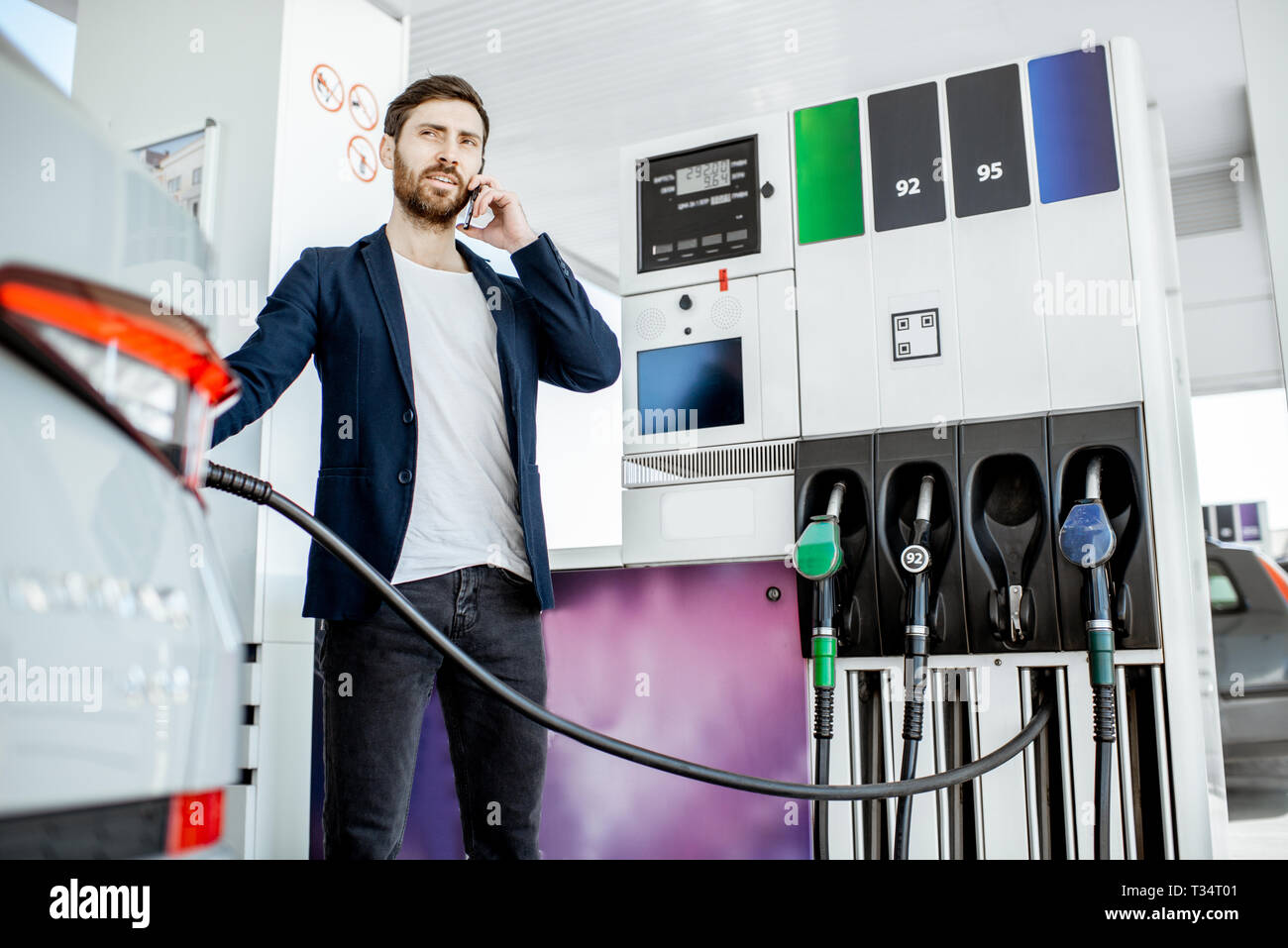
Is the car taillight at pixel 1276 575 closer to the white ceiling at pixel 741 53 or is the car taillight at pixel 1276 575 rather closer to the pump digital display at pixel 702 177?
the white ceiling at pixel 741 53

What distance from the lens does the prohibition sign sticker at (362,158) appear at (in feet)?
8.61

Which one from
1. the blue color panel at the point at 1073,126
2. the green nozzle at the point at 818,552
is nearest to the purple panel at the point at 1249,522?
the blue color panel at the point at 1073,126

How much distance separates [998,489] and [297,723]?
1659 mm

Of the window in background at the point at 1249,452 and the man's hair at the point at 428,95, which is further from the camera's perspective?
the window in background at the point at 1249,452

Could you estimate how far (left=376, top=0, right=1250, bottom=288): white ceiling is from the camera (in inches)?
166

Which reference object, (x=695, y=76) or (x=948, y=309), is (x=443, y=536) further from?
(x=695, y=76)

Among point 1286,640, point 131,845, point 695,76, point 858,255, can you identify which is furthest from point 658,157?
point 695,76

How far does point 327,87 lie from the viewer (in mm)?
2564

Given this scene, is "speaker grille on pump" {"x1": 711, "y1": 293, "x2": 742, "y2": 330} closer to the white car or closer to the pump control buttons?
the pump control buttons

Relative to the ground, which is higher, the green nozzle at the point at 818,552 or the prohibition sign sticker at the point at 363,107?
the prohibition sign sticker at the point at 363,107

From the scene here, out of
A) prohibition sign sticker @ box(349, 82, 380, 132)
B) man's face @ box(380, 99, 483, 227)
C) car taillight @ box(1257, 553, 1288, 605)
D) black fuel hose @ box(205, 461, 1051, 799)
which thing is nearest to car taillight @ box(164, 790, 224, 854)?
black fuel hose @ box(205, 461, 1051, 799)

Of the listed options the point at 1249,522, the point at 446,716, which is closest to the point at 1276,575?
the point at 1249,522

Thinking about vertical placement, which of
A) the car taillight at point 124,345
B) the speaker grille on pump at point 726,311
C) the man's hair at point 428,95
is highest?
the man's hair at point 428,95

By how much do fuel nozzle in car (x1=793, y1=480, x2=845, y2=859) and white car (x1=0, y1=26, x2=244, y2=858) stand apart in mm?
1038
